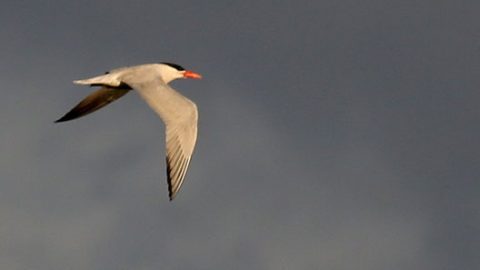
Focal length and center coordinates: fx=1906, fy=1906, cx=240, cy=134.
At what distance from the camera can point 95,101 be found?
4022 cm

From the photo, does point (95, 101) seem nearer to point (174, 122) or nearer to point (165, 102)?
point (165, 102)

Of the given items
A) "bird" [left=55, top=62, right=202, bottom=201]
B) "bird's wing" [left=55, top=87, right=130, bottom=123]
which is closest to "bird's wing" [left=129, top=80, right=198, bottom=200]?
"bird" [left=55, top=62, right=202, bottom=201]

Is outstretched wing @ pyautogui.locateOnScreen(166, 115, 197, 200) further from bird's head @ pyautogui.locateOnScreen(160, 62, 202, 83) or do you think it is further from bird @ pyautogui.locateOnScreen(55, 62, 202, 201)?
bird's head @ pyautogui.locateOnScreen(160, 62, 202, 83)

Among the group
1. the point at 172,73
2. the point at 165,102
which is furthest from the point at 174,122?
the point at 172,73

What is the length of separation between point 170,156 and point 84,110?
6.22 metres

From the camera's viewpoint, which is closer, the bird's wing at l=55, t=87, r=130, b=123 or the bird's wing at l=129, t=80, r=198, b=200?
the bird's wing at l=129, t=80, r=198, b=200

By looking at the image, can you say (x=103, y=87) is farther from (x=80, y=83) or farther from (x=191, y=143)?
(x=191, y=143)

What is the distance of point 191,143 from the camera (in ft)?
114

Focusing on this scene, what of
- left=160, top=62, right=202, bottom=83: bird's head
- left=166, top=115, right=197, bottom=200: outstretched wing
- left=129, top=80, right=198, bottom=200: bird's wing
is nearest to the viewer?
left=166, top=115, right=197, bottom=200: outstretched wing

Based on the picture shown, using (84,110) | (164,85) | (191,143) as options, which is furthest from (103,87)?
(191,143)

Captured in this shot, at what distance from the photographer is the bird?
113 ft

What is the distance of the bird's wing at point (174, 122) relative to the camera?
34156 mm

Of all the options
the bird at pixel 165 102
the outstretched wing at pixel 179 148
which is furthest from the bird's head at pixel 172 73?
the outstretched wing at pixel 179 148

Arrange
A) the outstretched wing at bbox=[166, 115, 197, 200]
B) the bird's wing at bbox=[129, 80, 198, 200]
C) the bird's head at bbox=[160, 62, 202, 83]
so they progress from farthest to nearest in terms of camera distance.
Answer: the bird's head at bbox=[160, 62, 202, 83] < the bird's wing at bbox=[129, 80, 198, 200] < the outstretched wing at bbox=[166, 115, 197, 200]
